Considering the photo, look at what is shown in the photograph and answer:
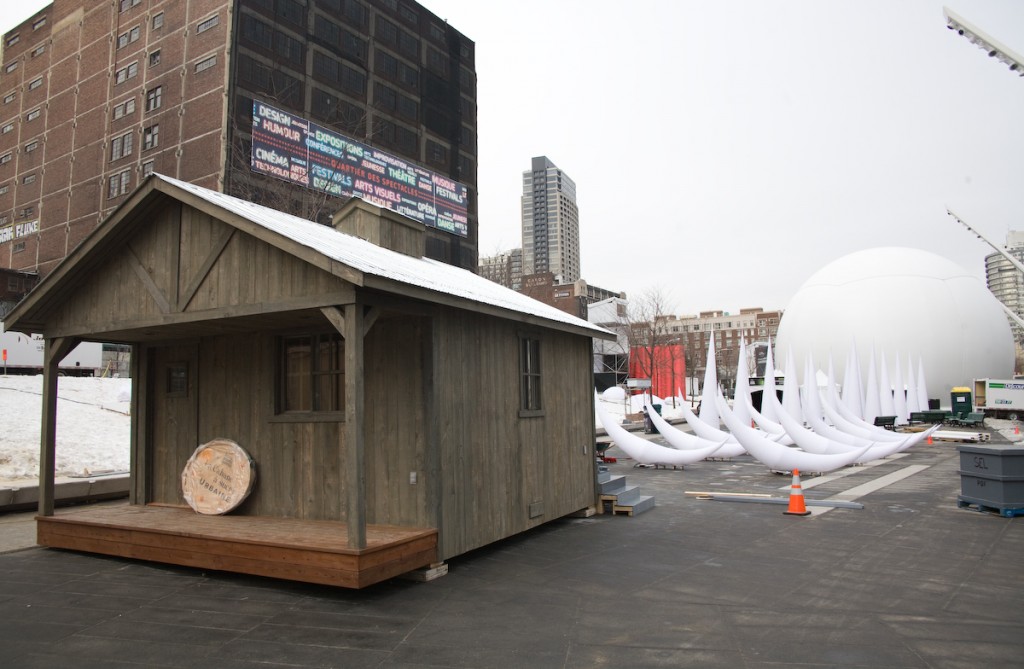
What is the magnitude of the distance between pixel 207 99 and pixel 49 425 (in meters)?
34.8

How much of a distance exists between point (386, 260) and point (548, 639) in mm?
5320

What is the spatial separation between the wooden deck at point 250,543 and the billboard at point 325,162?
79.8ft

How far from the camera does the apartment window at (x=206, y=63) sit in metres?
39.2

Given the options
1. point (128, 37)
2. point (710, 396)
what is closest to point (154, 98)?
point (128, 37)

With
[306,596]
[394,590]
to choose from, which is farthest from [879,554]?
[306,596]

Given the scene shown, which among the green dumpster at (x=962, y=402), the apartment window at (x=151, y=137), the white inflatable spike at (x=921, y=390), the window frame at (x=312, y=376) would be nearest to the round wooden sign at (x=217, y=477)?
the window frame at (x=312, y=376)

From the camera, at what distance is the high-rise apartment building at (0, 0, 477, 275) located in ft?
128

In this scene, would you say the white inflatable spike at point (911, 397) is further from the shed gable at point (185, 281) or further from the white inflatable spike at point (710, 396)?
the shed gable at point (185, 281)

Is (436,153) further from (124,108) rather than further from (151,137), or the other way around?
(124,108)

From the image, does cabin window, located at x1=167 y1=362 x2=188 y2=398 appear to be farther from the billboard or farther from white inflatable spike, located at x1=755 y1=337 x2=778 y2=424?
the billboard

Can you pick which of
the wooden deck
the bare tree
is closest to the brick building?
the bare tree

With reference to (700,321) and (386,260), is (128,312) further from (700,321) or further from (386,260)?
(700,321)

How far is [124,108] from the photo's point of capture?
4525cm

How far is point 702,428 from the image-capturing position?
70.3 ft
